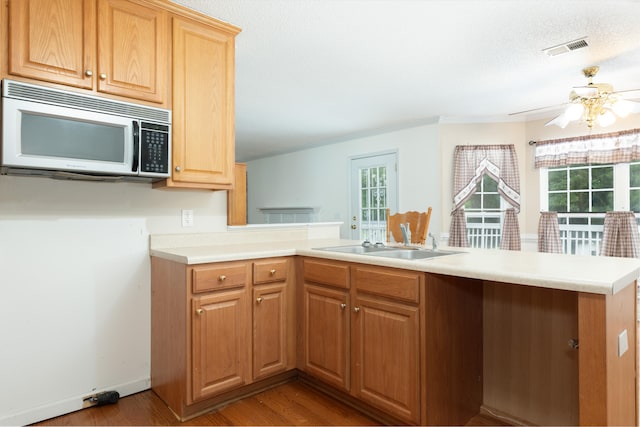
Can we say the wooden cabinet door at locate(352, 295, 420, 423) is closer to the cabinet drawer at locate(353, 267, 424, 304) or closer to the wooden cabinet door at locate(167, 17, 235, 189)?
the cabinet drawer at locate(353, 267, 424, 304)

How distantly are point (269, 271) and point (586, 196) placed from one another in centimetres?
417

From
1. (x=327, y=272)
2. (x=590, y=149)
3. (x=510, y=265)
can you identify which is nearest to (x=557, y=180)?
(x=590, y=149)

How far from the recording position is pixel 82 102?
182cm

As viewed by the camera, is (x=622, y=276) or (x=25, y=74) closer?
(x=622, y=276)

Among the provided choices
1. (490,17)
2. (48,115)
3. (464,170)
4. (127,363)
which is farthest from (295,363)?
(464,170)

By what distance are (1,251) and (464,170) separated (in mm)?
4641

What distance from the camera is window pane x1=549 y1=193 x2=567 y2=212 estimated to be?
4.67 m

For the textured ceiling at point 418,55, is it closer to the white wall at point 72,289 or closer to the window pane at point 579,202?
the window pane at point 579,202

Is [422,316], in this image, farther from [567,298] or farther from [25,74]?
[25,74]

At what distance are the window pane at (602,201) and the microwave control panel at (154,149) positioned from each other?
186 inches

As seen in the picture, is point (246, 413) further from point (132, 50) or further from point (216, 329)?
point (132, 50)

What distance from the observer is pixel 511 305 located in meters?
1.98

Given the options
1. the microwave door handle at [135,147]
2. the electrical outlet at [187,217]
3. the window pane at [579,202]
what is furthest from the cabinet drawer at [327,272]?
the window pane at [579,202]

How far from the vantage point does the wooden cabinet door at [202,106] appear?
2182 mm
